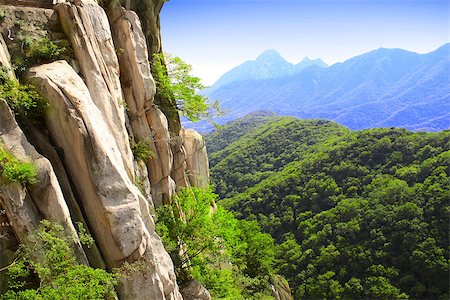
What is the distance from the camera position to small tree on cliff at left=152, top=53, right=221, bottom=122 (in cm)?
2695

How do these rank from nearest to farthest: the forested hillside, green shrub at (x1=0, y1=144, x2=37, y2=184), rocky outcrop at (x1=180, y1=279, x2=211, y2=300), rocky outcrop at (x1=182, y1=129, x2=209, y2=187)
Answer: green shrub at (x1=0, y1=144, x2=37, y2=184) < rocky outcrop at (x1=180, y1=279, x2=211, y2=300) < rocky outcrop at (x1=182, y1=129, x2=209, y2=187) < the forested hillside

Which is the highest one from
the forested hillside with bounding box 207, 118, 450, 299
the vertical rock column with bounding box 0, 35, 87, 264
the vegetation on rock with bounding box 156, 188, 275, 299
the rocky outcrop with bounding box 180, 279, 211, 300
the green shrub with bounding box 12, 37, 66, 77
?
the green shrub with bounding box 12, 37, 66, 77

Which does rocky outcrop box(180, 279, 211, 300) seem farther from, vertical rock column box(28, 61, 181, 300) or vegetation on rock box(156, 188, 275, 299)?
vertical rock column box(28, 61, 181, 300)

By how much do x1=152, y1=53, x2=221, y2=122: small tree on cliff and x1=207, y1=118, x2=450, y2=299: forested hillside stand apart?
A: 155 feet

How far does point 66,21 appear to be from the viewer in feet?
55.5

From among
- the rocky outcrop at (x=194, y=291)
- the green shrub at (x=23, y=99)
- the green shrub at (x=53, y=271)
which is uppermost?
Result: the green shrub at (x=23, y=99)

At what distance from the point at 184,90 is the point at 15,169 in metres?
17.1

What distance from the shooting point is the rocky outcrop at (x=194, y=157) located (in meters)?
33.6

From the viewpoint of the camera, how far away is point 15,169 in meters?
11.8

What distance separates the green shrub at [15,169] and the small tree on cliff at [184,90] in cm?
1543

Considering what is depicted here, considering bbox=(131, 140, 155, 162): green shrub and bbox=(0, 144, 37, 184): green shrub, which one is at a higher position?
bbox=(0, 144, 37, 184): green shrub

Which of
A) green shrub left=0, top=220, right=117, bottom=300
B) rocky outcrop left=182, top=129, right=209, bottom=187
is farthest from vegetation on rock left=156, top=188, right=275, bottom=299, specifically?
green shrub left=0, top=220, right=117, bottom=300

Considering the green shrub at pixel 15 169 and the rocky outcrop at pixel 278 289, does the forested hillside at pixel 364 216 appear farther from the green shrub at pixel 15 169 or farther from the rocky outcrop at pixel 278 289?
the green shrub at pixel 15 169

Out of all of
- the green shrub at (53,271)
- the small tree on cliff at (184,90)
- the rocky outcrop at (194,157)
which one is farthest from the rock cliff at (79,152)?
the rocky outcrop at (194,157)
